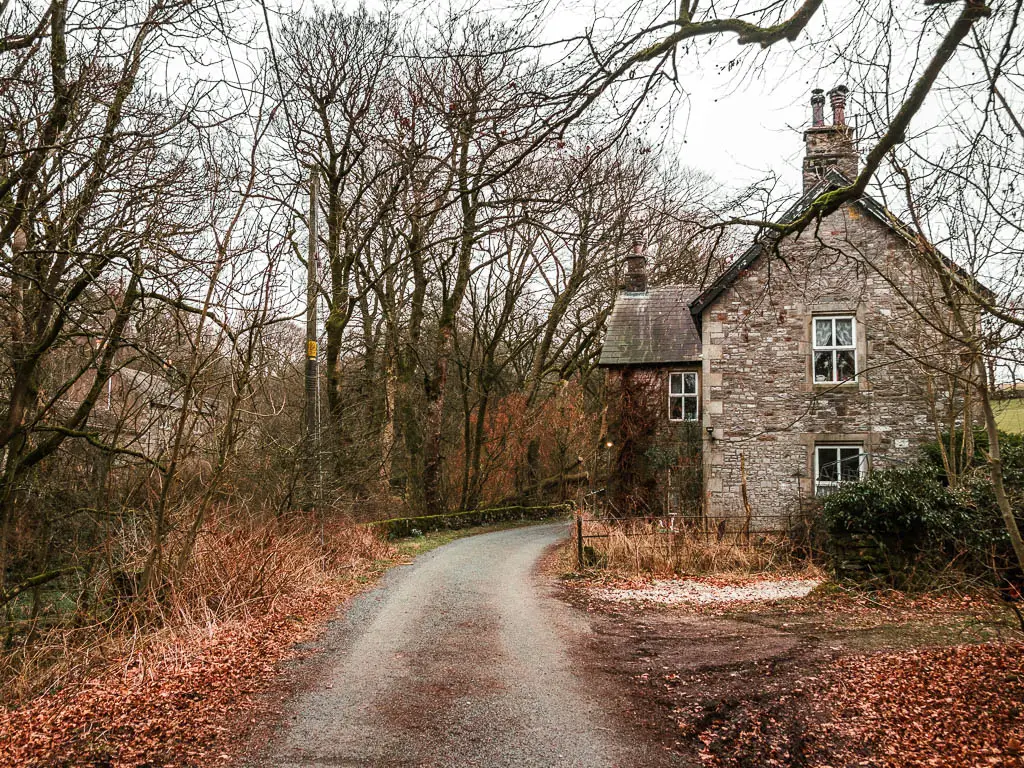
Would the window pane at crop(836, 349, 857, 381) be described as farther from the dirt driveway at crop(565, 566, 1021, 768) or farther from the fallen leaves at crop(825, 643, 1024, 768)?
the fallen leaves at crop(825, 643, 1024, 768)

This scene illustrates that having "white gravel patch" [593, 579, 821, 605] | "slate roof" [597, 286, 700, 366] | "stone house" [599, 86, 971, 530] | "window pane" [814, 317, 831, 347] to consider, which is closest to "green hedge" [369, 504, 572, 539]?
"white gravel patch" [593, 579, 821, 605]

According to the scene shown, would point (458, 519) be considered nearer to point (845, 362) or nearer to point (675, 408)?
point (675, 408)

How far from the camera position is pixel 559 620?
9.61 m

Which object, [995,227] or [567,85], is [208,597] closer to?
[567,85]

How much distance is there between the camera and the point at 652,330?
68.5ft

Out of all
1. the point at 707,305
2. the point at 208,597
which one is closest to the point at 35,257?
the point at 208,597

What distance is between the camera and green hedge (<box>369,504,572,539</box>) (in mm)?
19145

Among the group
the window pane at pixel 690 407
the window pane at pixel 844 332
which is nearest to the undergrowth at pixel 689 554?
the window pane at pixel 844 332

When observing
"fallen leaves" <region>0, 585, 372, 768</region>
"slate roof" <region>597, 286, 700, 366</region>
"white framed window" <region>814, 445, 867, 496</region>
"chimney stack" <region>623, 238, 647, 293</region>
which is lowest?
"fallen leaves" <region>0, 585, 372, 768</region>

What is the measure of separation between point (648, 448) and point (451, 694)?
44.1 ft

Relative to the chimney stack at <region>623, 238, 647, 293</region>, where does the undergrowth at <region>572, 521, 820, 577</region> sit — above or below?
below

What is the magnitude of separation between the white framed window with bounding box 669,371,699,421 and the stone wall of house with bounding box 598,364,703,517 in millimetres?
171

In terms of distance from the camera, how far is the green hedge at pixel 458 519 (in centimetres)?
1915

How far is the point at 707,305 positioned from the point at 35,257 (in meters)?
12.8
